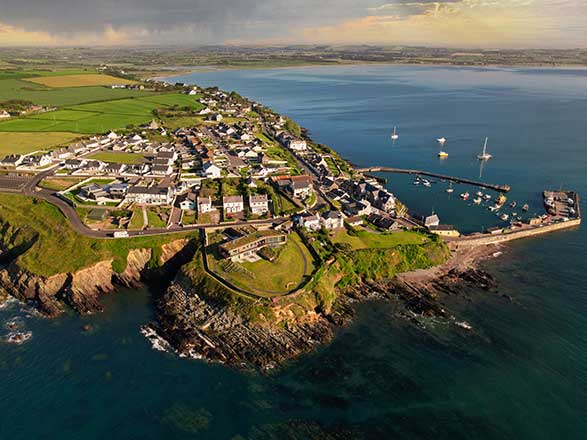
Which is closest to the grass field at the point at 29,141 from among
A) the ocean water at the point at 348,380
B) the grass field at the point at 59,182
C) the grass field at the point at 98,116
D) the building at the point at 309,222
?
the grass field at the point at 98,116

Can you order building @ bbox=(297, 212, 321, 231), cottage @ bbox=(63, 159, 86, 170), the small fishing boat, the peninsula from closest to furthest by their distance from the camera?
the peninsula < building @ bbox=(297, 212, 321, 231) < the small fishing boat < cottage @ bbox=(63, 159, 86, 170)

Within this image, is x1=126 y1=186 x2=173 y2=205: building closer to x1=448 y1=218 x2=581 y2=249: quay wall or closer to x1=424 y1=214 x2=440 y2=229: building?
x1=424 y1=214 x2=440 y2=229: building

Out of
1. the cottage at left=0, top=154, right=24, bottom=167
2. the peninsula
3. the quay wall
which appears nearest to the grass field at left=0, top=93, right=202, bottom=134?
the peninsula

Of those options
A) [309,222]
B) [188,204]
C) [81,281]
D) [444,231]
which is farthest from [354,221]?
[81,281]

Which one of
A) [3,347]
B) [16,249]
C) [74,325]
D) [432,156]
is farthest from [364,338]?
[432,156]

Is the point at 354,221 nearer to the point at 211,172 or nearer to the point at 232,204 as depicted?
the point at 232,204

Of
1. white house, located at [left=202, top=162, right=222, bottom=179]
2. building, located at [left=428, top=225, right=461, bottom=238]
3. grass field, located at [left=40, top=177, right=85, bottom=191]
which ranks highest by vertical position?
white house, located at [left=202, top=162, right=222, bottom=179]
